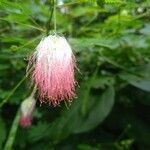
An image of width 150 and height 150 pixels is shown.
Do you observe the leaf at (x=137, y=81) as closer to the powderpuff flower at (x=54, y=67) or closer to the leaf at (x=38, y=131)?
the leaf at (x=38, y=131)

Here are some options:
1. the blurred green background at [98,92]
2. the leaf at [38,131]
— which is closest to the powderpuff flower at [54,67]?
the blurred green background at [98,92]

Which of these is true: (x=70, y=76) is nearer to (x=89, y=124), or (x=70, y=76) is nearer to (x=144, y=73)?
(x=89, y=124)

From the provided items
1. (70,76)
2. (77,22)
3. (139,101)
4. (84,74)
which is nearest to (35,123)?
(84,74)

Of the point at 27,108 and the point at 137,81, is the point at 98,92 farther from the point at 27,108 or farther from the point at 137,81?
the point at 27,108

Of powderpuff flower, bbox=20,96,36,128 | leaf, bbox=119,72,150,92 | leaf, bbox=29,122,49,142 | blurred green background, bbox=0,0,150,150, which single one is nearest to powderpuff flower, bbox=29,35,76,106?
powderpuff flower, bbox=20,96,36,128

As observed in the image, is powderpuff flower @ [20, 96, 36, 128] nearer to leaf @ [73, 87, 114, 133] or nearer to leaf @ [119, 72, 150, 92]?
leaf @ [73, 87, 114, 133]

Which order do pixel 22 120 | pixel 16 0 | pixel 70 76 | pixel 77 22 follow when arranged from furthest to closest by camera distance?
pixel 77 22
pixel 22 120
pixel 16 0
pixel 70 76
